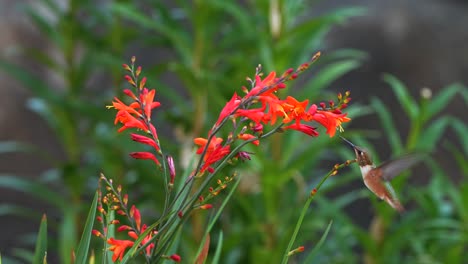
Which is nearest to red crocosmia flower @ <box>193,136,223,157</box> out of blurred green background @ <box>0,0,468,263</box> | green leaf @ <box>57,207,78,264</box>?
blurred green background @ <box>0,0,468,263</box>

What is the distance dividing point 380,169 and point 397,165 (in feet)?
0.08

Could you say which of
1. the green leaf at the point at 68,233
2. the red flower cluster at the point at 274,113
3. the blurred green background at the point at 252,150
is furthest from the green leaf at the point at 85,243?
the green leaf at the point at 68,233

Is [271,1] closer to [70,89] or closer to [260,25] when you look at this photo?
[260,25]

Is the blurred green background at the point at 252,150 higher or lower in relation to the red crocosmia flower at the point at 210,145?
higher

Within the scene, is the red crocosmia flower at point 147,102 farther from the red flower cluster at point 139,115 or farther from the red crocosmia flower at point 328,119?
the red crocosmia flower at point 328,119

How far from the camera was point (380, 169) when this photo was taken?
96 centimetres

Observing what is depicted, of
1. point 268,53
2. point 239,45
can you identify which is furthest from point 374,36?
point 268,53

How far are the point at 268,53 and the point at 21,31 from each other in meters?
2.08

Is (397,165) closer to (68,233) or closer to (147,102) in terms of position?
(147,102)

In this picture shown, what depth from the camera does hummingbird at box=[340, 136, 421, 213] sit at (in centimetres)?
93

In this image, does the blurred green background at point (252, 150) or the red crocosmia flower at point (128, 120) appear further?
the blurred green background at point (252, 150)

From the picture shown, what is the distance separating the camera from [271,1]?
2.18m

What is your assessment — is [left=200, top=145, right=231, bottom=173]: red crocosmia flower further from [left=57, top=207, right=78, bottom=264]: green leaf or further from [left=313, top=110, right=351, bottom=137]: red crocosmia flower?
[left=57, top=207, right=78, bottom=264]: green leaf

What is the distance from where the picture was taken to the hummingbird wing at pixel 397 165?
925 mm
